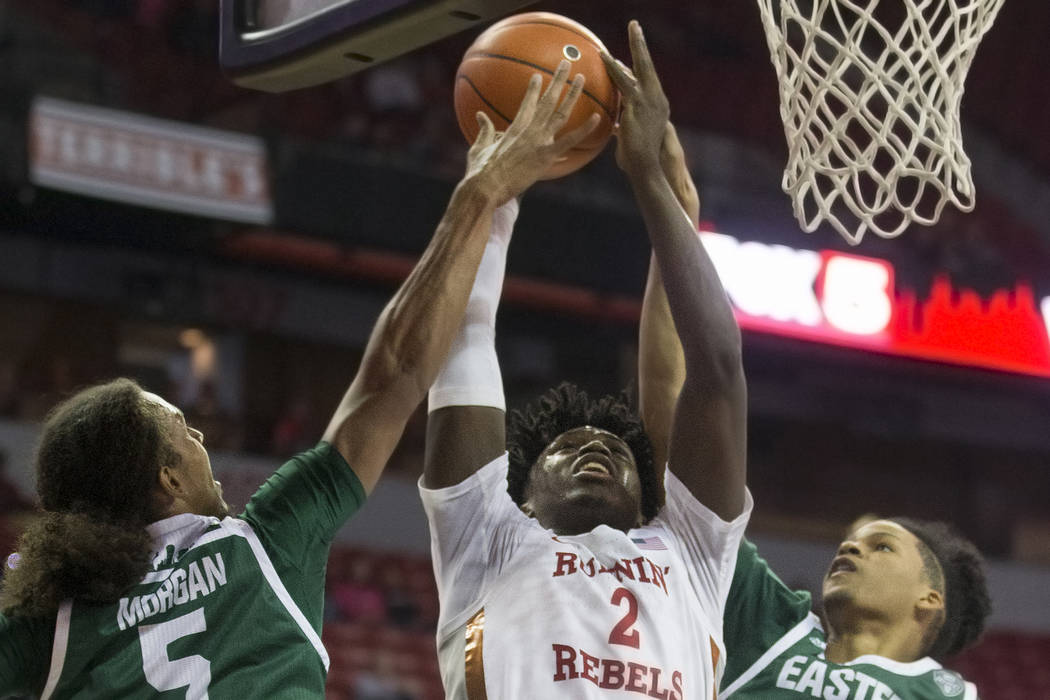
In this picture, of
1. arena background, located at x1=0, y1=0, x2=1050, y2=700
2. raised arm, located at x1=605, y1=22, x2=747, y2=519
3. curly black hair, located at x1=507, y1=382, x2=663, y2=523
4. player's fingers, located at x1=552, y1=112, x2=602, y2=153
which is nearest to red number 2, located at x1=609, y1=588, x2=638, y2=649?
raised arm, located at x1=605, y1=22, x2=747, y2=519

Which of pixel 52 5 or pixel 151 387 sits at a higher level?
pixel 52 5

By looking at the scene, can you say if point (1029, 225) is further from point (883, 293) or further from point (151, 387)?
point (151, 387)

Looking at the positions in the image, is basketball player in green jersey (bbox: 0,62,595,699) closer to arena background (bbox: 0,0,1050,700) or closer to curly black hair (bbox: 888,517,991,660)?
curly black hair (bbox: 888,517,991,660)

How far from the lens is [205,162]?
9.95m

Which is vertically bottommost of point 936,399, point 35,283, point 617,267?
point 936,399

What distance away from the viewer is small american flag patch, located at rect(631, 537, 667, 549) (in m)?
2.74

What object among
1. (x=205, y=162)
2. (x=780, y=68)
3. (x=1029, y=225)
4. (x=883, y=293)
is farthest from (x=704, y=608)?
(x=1029, y=225)

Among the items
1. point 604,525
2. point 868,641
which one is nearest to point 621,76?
point 604,525

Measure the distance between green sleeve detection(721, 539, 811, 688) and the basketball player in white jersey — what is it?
37 cm

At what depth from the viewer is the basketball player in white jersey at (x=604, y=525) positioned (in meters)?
2.59

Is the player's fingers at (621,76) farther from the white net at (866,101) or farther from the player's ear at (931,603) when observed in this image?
the player's ear at (931,603)

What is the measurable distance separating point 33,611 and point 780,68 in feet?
6.18

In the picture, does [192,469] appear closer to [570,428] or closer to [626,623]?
[626,623]

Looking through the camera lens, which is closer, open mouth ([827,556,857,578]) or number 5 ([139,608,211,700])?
number 5 ([139,608,211,700])
